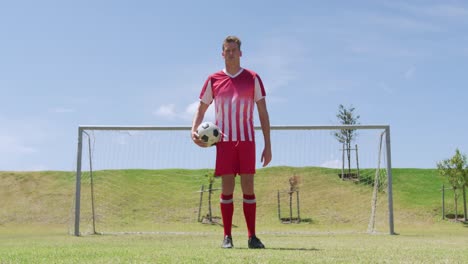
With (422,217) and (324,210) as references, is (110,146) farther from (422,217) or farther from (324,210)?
Answer: (422,217)

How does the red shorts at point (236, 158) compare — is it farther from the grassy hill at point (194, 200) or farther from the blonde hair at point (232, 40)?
the grassy hill at point (194, 200)

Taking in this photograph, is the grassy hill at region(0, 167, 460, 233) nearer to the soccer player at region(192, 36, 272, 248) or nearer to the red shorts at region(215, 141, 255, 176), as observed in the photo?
the soccer player at region(192, 36, 272, 248)

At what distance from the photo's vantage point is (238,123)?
536 centimetres

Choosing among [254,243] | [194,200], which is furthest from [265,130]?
[194,200]

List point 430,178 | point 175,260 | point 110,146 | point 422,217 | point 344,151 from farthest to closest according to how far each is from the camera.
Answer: point 430,178 → point 422,217 → point 344,151 → point 110,146 → point 175,260

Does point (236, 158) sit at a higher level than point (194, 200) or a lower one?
higher

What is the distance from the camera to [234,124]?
211 inches

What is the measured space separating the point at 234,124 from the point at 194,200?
46.0 feet

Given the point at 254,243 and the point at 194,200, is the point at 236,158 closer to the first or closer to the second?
the point at 254,243

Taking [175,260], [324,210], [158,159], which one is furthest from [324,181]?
[175,260]

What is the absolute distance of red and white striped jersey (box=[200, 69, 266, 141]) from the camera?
5.35m

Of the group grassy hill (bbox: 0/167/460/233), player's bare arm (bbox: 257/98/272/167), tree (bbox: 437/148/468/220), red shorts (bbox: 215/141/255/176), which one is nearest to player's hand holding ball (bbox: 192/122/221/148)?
red shorts (bbox: 215/141/255/176)

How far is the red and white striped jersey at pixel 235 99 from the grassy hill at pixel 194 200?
40.0ft

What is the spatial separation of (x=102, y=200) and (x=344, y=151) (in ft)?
30.7
